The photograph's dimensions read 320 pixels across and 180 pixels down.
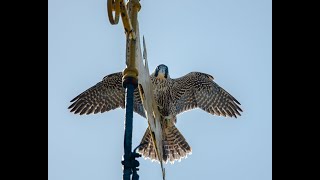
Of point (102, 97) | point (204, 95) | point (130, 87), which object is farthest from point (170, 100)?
point (130, 87)

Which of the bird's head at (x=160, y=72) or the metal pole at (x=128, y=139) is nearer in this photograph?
the metal pole at (x=128, y=139)

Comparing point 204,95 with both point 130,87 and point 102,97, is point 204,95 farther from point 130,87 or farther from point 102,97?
point 130,87

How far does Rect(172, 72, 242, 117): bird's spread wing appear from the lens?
917 cm

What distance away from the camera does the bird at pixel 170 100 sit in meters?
8.02

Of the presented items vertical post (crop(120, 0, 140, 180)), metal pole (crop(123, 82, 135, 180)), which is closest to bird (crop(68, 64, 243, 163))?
vertical post (crop(120, 0, 140, 180))

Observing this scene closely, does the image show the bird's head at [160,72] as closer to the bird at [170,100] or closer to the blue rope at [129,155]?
the bird at [170,100]

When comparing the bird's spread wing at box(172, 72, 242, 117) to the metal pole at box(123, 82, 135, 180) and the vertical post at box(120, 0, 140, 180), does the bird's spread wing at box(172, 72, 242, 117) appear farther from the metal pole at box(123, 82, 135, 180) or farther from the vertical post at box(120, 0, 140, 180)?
the metal pole at box(123, 82, 135, 180)

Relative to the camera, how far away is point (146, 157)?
816 centimetres

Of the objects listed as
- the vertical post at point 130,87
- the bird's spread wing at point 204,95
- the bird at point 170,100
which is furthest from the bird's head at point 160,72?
the vertical post at point 130,87

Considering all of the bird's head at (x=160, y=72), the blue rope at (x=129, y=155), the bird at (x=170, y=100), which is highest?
the bird's head at (x=160, y=72)
